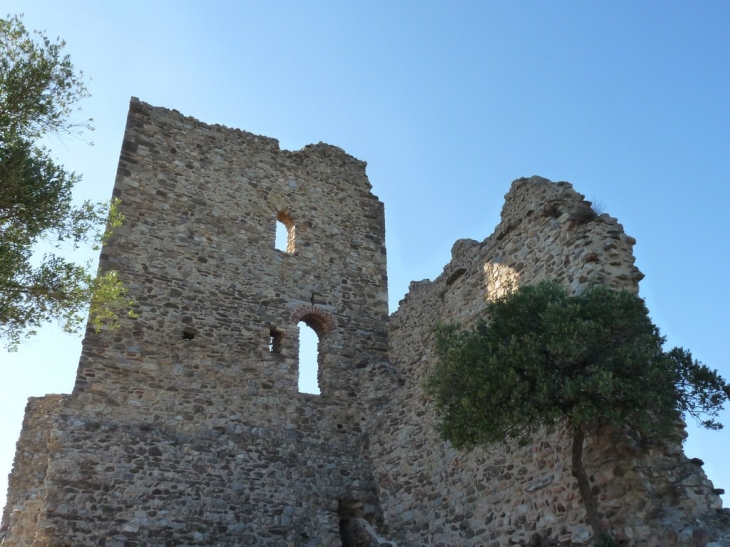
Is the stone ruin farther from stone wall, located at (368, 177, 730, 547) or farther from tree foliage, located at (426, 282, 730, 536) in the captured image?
tree foliage, located at (426, 282, 730, 536)

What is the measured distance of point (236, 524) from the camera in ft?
38.7

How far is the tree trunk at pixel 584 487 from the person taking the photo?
25.6ft

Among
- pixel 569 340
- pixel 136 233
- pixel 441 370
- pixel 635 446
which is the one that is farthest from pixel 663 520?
pixel 136 233

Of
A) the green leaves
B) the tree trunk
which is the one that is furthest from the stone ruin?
the green leaves

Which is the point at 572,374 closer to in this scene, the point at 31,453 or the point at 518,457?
the point at 518,457

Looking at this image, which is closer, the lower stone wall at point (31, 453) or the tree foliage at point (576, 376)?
the tree foliage at point (576, 376)

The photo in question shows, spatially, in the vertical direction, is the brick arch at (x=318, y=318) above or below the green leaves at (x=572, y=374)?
above

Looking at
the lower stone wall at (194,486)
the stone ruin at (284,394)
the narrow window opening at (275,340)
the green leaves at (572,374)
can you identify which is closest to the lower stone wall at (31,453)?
the stone ruin at (284,394)

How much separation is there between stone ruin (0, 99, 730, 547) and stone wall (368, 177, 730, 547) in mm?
31

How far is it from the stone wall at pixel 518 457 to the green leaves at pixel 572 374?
0.68 m

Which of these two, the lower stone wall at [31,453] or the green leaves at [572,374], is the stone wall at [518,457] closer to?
the green leaves at [572,374]

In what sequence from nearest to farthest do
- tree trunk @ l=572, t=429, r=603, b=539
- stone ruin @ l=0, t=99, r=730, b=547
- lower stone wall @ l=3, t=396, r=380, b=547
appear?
tree trunk @ l=572, t=429, r=603, b=539 → stone ruin @ l=0, t=99, r=730, b=547 → lower stone wall @ l=3, t=396, r=380, b=547

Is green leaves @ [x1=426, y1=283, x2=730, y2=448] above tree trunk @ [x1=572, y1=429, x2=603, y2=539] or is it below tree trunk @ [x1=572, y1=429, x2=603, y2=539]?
above

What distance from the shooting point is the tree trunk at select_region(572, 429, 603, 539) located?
7816mm
